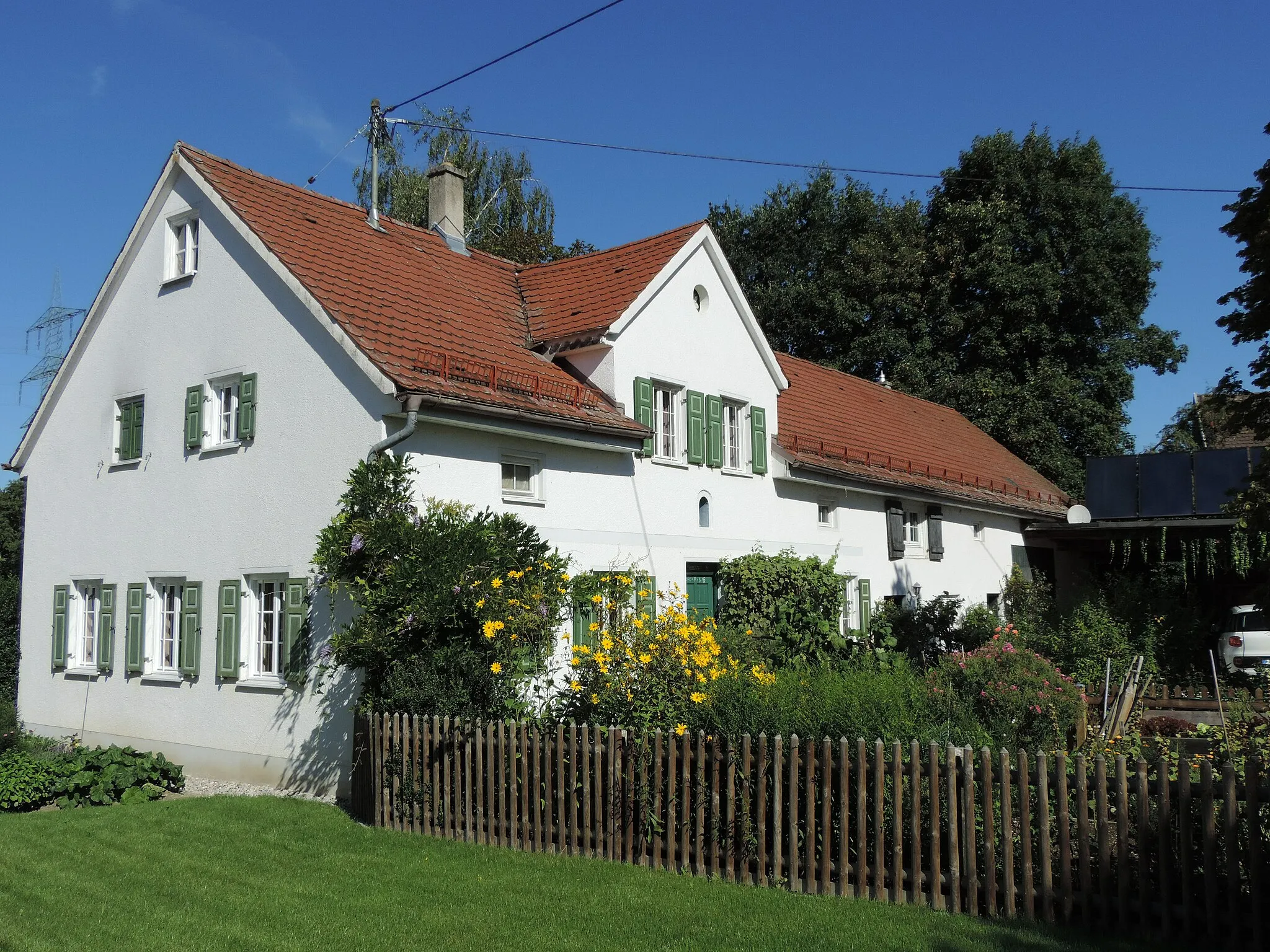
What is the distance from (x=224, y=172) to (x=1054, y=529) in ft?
58.6

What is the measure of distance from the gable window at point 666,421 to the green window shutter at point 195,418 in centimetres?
596

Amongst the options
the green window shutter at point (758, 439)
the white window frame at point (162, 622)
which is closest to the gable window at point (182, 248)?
the white window frame at point (162, 622)

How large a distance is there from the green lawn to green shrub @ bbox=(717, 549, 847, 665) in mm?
7102

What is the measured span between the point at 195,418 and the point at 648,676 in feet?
25.6

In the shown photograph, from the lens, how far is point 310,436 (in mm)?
12492

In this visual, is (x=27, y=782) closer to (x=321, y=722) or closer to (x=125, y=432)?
(x=321, y=722)

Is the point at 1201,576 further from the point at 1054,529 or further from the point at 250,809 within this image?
the point at 250,809

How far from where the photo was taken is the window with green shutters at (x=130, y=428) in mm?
15070

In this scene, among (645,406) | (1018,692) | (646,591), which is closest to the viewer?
(1018,692)

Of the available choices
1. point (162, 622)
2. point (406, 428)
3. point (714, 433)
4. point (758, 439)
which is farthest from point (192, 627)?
point (758, 439)

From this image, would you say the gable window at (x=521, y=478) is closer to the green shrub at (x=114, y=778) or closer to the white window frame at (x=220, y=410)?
the white window frame at (x=220, y=410)

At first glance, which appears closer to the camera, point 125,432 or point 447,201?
point 125,432

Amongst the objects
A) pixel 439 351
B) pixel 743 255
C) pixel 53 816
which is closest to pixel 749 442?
pixel 439 351

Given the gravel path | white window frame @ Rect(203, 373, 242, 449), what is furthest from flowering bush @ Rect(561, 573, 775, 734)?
white window frame @ Rect(203, 373, 242, 449)
